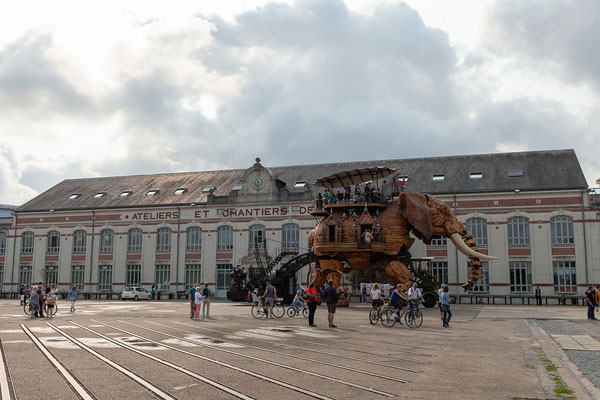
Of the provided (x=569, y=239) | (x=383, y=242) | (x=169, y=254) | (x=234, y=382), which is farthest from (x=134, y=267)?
(x=234, y=382)

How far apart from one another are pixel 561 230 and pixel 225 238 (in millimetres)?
28724

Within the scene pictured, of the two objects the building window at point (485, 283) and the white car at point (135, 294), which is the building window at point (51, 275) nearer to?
the white car at point (135, 294)

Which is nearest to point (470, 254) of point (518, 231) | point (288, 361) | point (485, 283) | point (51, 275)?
point (485, 283)

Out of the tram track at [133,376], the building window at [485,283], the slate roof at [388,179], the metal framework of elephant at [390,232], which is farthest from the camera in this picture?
the slate roof at [388,179]

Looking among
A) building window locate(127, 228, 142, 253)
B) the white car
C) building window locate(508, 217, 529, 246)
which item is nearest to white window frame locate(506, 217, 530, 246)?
building window locate(508, 217, 529, 246)

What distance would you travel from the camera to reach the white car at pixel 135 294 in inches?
1834

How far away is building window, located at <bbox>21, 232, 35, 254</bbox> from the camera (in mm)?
55938

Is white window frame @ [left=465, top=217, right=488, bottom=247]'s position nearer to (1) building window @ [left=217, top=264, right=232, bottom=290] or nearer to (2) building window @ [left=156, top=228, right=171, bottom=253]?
(1) building window @ [left=217, top=264, right=232, bottom=290]

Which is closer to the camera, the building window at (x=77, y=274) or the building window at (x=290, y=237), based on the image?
the building window at (x=290, y=237)

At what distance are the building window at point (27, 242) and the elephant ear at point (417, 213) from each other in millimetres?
41880

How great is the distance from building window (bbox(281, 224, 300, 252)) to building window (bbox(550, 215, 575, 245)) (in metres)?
20.9

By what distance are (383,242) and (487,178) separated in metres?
18.3

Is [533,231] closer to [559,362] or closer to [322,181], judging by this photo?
[322,181]

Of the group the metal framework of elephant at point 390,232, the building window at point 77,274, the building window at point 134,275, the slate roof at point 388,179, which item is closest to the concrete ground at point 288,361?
the metal framework of elephant at point 390,232
